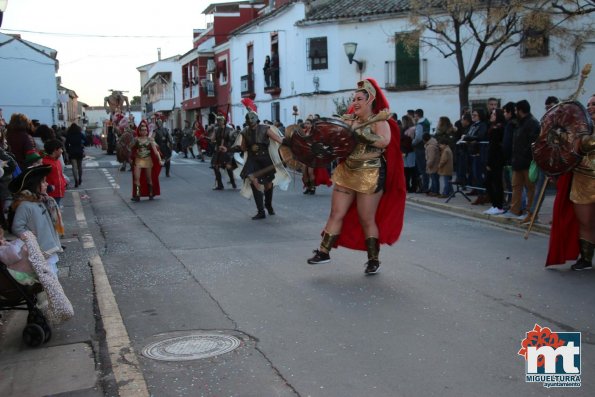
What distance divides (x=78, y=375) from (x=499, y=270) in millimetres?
4464

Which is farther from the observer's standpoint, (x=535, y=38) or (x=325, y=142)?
(x=535, y=38)

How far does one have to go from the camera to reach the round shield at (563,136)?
672 cm

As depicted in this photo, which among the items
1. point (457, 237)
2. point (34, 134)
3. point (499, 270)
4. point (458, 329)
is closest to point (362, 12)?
point (34, 134)

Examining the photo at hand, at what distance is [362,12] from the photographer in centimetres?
2944

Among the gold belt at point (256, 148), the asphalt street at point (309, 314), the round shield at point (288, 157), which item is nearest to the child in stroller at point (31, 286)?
the asphalt street at point (309, 314)

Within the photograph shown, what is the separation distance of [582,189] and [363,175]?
2198 mm

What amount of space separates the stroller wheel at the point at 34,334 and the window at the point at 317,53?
27.2 metres

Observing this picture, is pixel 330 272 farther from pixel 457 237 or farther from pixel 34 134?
pixel 34 134

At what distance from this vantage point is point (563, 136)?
6.78 metres

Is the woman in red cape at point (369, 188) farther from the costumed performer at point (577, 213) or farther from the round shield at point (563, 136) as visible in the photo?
the costumed performer at point (577, 213)

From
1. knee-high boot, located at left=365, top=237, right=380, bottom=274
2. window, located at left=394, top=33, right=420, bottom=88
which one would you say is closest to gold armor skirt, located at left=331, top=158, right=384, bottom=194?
knee-high boot, located at left=365, top=237, right=380, bottom=274

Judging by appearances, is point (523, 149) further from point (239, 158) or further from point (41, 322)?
point (41, 322)

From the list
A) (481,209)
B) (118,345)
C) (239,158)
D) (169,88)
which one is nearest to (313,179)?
(239,158)

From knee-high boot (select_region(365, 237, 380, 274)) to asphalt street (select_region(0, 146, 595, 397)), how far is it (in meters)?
0.15
